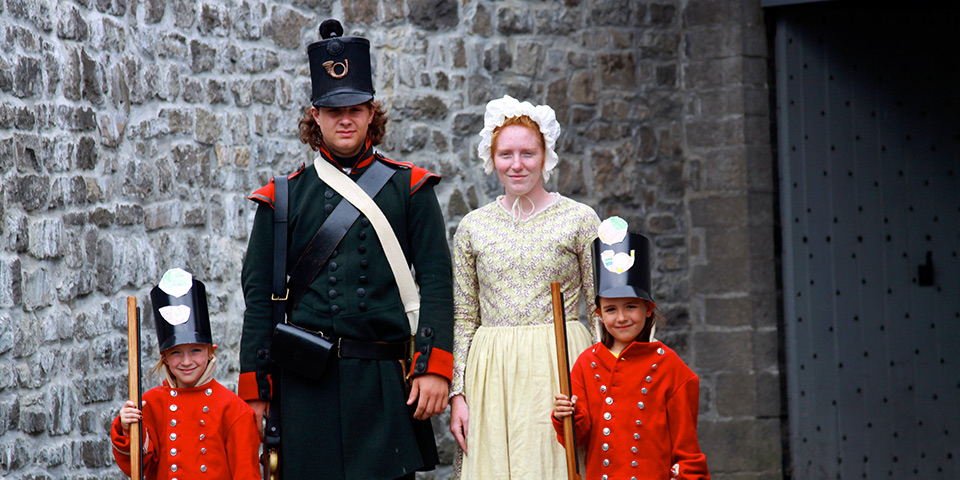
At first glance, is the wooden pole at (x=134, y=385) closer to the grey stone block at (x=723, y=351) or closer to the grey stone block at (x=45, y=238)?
the grey stone block at (x=45, y=238)

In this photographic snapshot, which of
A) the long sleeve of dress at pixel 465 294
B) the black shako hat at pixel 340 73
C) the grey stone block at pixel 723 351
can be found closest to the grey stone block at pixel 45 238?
the black shako hat at pixel 340 73

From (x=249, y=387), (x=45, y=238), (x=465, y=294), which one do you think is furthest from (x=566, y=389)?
(x=45, y=238)

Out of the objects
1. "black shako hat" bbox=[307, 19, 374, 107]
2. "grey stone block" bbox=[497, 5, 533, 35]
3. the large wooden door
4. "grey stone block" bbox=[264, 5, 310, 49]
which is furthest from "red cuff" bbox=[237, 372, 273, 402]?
the large wooden door

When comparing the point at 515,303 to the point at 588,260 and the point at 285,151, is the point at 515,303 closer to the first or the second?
the point at 588,260

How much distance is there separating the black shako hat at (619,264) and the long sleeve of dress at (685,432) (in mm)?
283

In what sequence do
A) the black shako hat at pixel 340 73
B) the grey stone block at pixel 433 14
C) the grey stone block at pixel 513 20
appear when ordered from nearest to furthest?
the black shako hat at pixel 340 73
the grey stone block at pixel 433 14
the grey stone block at pixel 513 20

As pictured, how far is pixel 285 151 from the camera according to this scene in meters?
5.48

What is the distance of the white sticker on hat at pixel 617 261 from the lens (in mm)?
3158

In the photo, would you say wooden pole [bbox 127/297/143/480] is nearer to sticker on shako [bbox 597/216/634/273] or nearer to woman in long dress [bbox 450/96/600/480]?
woman in long dress [bbox 450/96/600/480]

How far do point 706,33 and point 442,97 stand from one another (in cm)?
171

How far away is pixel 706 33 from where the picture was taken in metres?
6.52

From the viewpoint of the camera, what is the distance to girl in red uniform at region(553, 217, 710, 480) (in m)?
3.10

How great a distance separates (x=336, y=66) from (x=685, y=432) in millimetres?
1533

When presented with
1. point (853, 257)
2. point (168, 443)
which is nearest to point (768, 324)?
point (853, 257)
